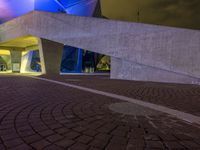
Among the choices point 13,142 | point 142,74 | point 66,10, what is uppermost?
point 66,10

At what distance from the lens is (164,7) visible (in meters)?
30.8

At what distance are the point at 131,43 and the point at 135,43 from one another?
334 mm

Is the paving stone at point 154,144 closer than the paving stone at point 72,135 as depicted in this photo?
Yes

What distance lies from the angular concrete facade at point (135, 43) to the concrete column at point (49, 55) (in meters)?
1.58

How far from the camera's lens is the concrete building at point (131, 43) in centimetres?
1155

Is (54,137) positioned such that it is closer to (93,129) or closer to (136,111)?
(93,129)

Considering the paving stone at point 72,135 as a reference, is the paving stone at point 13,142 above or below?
below

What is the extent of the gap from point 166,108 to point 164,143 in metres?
2.22

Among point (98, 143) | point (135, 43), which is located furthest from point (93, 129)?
point (135, 43)

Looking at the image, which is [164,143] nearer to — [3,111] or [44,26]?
[3,111]

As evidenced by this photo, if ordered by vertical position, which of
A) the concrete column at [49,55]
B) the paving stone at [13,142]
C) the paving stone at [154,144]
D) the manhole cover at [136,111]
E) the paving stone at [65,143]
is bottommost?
the paving stone at [13,142]

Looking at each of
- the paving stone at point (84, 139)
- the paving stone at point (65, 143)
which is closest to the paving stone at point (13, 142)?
the paving stone at point (65, 143)

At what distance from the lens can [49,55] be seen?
20.8m

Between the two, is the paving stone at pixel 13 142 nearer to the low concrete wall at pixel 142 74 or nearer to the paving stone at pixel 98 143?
the paving stone at pixel 98 143
